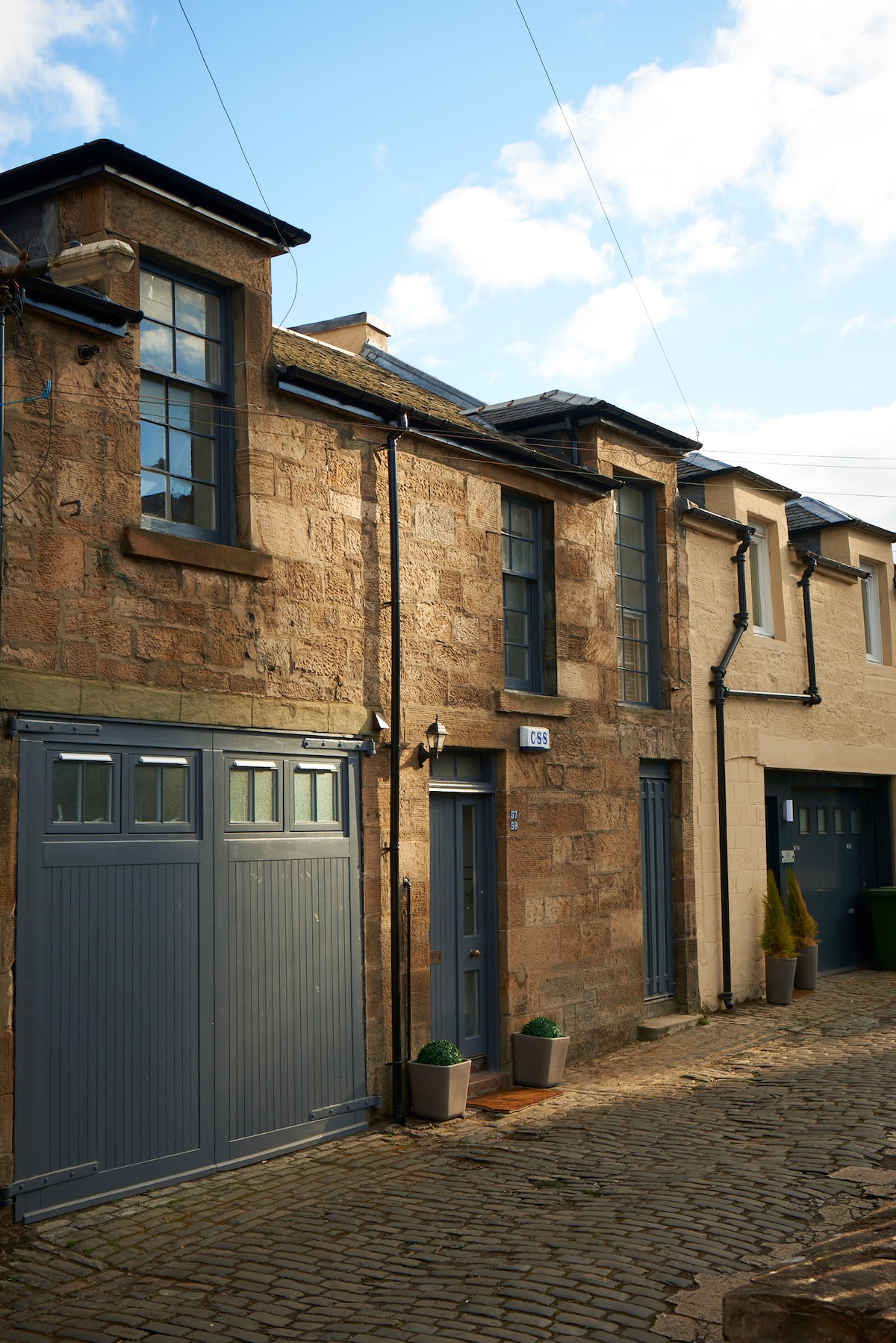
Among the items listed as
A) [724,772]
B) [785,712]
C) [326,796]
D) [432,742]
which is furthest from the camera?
[785,712]

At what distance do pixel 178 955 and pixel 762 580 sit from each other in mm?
10710

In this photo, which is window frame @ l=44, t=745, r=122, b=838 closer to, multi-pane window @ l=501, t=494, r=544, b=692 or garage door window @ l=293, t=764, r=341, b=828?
garage door window @ l=293, t=764, r=341, b=828

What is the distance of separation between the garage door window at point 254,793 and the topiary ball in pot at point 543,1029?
3.21 meters

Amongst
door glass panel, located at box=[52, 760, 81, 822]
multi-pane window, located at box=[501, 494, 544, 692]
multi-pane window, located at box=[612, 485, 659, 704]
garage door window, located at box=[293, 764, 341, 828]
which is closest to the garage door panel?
garage door window, located at box=[293, 764, 341, 828]

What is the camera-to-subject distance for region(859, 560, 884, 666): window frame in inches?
754

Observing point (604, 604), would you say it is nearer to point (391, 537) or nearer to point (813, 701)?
point (391, 537)

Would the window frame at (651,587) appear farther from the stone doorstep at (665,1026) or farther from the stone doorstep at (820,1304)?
the stone doorstep at (820,1304)

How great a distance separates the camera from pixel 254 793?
8.30 metres

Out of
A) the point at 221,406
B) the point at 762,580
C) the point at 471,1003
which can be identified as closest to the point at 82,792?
the point at 221,406

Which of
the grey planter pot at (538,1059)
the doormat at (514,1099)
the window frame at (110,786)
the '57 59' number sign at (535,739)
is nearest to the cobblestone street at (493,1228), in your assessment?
the doormat at (514,1099)

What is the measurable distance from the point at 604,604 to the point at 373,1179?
6.21m

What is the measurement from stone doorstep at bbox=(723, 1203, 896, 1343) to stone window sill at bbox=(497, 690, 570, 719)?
20.4 ft

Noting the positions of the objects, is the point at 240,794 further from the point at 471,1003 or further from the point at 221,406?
the point at 471,1003

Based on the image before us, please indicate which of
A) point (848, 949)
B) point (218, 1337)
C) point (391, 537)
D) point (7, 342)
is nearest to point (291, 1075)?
point (218, 1337)
